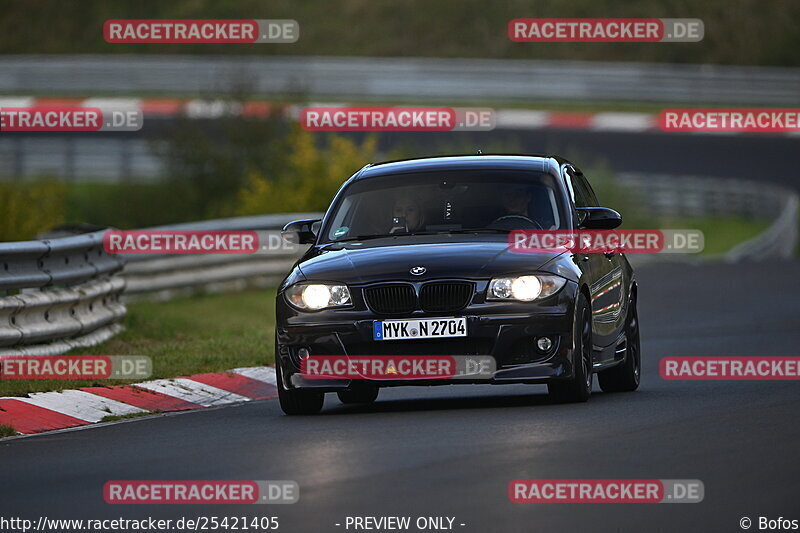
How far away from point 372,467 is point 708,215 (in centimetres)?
3402

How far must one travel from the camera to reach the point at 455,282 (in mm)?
11273

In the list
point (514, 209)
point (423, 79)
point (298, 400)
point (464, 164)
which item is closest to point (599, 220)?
point (514, 209)

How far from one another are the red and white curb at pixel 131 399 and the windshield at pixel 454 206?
161 cm

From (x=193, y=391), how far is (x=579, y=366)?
3.26 meters

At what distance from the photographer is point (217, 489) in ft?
27.3

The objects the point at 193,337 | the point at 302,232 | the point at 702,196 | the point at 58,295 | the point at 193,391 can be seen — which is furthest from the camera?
the point at 702,196

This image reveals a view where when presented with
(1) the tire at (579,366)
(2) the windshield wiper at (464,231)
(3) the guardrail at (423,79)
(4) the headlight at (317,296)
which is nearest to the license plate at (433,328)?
(4) the headlight at (317,296)

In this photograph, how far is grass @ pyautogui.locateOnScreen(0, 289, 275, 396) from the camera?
Answer: 47.2 ft

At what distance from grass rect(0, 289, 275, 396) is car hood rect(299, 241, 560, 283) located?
7.86ft

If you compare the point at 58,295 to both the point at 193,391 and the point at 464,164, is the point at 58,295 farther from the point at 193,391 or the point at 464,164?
the point at 464,164

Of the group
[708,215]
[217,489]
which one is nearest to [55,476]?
[217,489]

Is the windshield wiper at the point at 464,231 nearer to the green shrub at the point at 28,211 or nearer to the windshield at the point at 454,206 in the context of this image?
the windshield at the point at 454,206

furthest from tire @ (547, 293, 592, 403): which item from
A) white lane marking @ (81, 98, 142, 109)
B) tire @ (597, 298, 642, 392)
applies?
white lane marking @ (81, 98, 142, 109)

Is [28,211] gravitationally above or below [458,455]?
above
